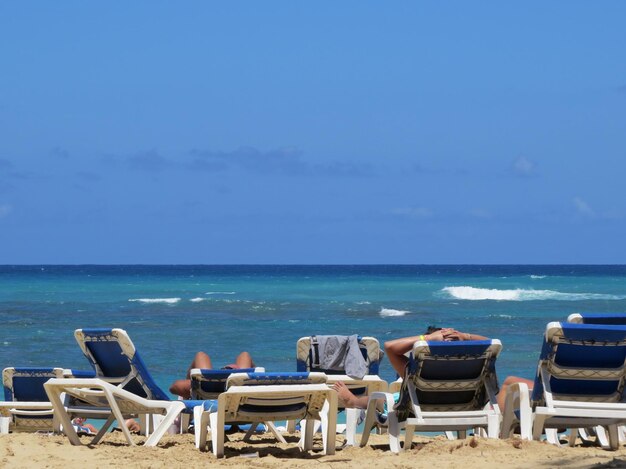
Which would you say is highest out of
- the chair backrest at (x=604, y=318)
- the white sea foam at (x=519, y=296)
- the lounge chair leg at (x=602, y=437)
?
the chair backrest at (x=604, y=318)

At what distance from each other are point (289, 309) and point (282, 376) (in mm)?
29741

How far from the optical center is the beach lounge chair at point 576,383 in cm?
703

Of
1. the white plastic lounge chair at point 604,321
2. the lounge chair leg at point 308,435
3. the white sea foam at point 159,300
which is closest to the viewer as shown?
the lounge chair leg at point 308,435

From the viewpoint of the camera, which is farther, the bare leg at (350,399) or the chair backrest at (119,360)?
the bare leg at (350,399)

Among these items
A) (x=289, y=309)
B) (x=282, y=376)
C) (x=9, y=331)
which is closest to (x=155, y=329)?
(x=9, y=331)

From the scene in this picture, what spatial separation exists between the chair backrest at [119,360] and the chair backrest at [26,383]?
0.66 m

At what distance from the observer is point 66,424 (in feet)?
25.1

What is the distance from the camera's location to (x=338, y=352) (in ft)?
31.1

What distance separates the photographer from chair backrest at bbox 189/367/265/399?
855 cm

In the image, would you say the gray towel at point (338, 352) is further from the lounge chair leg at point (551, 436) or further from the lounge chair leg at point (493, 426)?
the lounge chair leg at point (493, 426)

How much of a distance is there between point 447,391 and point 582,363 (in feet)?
2.77

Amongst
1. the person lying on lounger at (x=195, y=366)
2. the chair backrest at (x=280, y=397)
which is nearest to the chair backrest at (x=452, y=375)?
the chair backrest at (x=280, y=397)

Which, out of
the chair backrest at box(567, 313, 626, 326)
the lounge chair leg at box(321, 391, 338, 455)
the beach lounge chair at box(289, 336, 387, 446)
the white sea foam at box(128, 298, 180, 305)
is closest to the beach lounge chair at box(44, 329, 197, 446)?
the lounge chair leg at box(321, 391, 338, 455)

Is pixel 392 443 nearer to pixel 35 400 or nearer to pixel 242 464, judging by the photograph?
pixel 242 464
